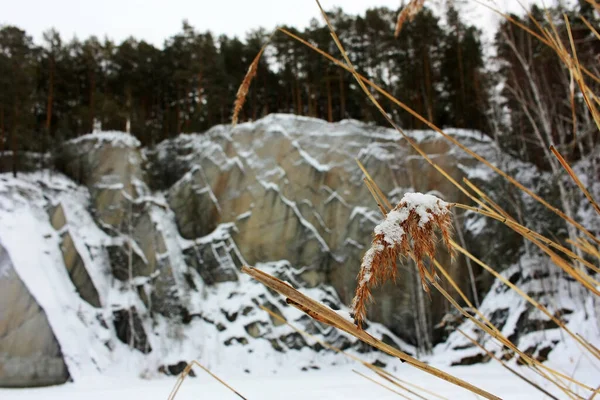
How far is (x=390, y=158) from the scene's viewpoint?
15531 millimetres

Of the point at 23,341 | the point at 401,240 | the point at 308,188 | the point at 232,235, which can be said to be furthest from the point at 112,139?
the point at 401,240

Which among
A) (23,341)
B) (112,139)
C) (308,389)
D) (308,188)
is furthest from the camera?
(112,139)

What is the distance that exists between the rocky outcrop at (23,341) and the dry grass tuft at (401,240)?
10.9 metres

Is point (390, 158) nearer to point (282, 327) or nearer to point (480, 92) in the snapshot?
point (480, 92)

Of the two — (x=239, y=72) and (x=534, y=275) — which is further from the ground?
(x=239, y=72)

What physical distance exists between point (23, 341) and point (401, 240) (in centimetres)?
1151

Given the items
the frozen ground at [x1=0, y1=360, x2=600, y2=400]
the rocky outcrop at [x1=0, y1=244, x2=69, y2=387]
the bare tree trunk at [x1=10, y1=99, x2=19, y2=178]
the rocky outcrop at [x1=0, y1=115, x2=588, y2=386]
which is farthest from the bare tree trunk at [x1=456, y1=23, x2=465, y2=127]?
the bare tree trunk at [x1=10, y1=99, x2=19, y2=178]

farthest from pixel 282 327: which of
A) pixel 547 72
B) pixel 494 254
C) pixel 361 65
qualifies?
pixel 361 65

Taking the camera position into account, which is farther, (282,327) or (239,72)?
(239,72)

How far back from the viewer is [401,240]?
0.44 metres

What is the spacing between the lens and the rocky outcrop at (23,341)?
895 centimetres

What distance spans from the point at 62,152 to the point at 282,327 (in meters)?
11.0

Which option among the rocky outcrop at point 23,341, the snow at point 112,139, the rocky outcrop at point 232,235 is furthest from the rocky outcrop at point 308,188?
the rocky outcrop at point 23,341

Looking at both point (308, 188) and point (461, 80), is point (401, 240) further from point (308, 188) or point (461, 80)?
point (461, 80)
